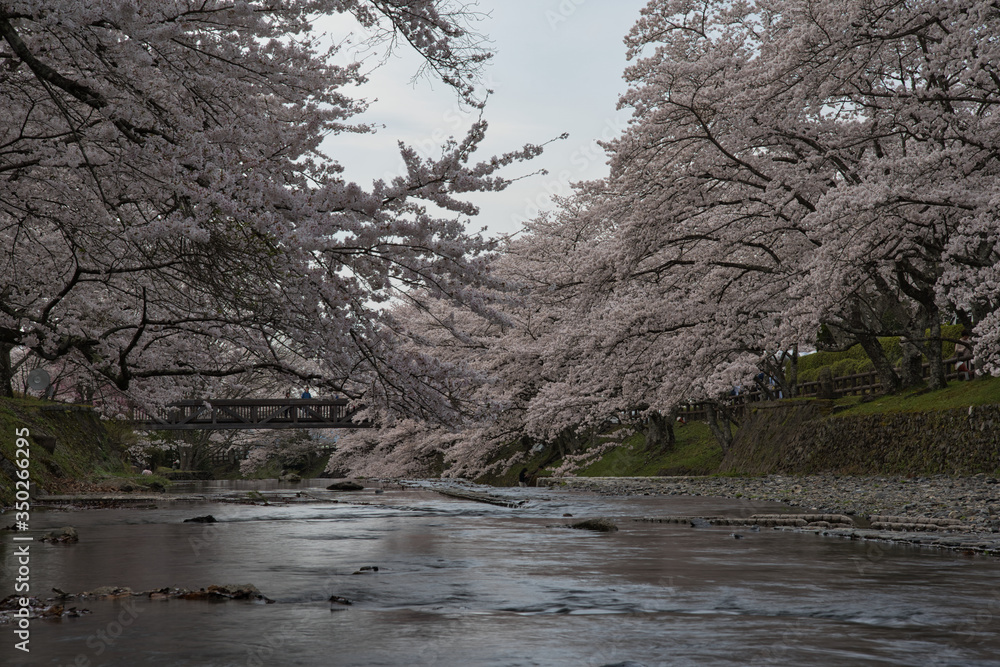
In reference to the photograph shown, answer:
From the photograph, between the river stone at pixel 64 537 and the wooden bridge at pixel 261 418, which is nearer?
the river stone at pixel 64 537

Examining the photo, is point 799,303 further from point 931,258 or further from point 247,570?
point 247,570

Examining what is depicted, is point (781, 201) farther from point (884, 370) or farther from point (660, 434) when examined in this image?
point (660, 434)

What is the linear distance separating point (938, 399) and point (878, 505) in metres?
8.62

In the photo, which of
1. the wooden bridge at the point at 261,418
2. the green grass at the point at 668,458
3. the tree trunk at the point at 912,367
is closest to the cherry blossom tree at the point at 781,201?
the tree trunk at the point at 912,367

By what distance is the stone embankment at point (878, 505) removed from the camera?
8102 millimetres

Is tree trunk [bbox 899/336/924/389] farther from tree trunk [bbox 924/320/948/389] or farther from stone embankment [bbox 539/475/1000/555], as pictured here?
stone embankment [bbox 539/475/1000/555]

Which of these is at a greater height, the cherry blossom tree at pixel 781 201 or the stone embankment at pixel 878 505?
the cherry blossom tree at pixel 781 201

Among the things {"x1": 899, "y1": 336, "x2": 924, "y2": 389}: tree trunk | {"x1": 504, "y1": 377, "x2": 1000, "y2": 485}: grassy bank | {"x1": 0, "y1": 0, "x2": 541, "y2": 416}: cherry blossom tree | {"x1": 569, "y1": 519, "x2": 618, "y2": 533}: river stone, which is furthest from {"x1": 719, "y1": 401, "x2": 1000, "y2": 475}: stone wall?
{"x1": 0, "y1": 0, "x2": 541, "y2": 416}: cherry blossom tree

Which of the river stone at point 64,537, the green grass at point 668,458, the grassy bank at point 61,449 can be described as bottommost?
the green grass at point 668,458

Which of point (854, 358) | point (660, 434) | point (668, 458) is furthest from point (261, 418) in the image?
point (854, 358)

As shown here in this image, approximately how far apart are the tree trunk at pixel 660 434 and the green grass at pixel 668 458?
28 cm

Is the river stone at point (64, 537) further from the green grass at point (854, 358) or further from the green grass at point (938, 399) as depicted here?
the green grass at point (854, 358)

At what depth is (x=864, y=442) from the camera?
63.0ft

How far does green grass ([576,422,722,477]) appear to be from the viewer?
28312mm
